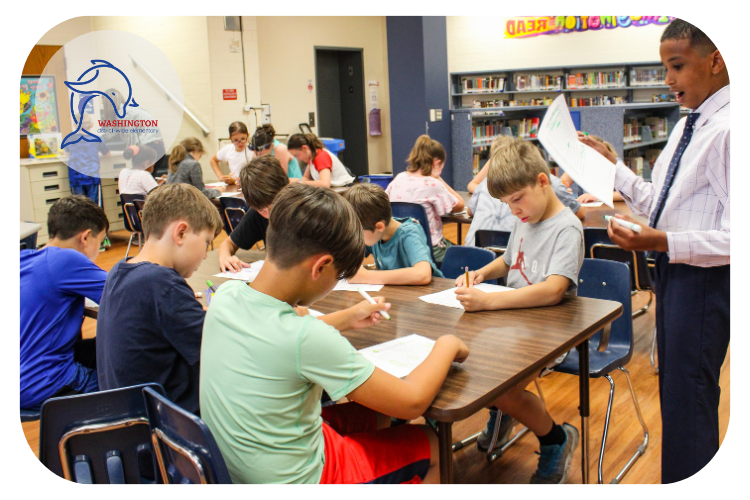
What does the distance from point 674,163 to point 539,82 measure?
840cm

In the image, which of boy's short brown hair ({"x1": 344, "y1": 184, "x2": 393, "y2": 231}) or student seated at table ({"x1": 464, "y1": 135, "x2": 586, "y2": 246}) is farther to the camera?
student seated at table ({"x1": 464, "y1": 135, "x2": 586, "y2": 246})

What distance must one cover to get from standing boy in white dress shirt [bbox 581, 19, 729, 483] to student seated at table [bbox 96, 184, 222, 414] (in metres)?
1.18

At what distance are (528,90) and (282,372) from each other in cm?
925

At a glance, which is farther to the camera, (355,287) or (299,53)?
(299,53)

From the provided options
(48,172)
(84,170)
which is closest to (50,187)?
(48,172)

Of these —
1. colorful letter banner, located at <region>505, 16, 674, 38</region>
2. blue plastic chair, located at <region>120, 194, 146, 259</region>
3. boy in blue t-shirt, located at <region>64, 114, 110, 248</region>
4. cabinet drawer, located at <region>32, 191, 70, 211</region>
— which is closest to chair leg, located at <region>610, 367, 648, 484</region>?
blue plastic chair, located at <region>120, 194, 146, 259</region>

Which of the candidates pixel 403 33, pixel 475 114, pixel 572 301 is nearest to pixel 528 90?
pixel 475 114

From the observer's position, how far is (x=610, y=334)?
2.34 metres

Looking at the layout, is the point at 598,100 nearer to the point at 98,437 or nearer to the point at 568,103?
the point at 568,103

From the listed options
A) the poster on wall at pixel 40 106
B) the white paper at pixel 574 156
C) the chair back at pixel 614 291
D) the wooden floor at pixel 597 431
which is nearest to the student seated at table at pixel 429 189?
the wooden floor at pixel 597 431

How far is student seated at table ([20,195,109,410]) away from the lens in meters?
1.96

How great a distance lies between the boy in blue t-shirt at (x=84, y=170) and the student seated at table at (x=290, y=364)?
528 cm

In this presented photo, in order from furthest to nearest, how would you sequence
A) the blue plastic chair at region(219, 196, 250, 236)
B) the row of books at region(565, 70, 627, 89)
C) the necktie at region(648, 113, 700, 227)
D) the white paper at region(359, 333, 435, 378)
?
the row of books at region(565, 70, 627, 89) → the blue plastic chair at region(219, 196, 250, 236) → the necktie at region(648, 113, 700, 227) → the white paper at region(359, 333, 435, 378)

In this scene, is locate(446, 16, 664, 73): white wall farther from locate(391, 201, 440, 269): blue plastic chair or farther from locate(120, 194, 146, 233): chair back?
locate(391, 201, 440, 269): blue plastic chair
